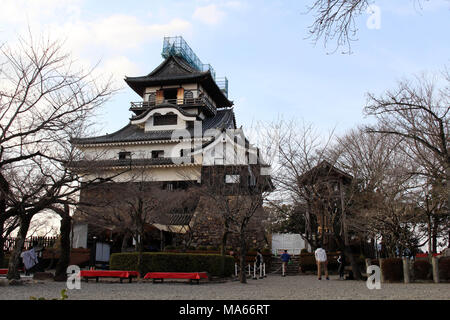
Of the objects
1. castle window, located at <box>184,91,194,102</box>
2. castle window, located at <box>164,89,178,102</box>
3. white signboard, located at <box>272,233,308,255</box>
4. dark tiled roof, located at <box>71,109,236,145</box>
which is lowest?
white signboard, located at <box>272,233,308,255</box>

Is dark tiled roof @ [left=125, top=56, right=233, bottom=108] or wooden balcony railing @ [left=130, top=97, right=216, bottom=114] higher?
dark tiled roof @ [left=125, top=56, right=233, bottom=108]

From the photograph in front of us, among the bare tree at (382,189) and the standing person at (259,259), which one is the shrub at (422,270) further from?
the standing person at (259,259)

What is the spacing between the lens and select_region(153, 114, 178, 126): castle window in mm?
38969

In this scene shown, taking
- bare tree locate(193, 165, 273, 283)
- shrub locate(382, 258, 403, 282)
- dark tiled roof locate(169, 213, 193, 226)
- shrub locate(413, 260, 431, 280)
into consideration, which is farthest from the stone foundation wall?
shrub locate(413, 260, 431, 280)

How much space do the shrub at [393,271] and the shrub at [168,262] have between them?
7310 millimetres

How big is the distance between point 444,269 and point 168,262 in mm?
11091

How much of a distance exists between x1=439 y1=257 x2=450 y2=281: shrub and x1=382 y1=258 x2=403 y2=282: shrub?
144 centimetres

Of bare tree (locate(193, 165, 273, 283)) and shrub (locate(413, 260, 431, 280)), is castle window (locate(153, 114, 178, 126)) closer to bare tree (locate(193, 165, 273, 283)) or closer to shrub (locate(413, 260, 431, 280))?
bare tree (locate(193, 165, 273, 283))

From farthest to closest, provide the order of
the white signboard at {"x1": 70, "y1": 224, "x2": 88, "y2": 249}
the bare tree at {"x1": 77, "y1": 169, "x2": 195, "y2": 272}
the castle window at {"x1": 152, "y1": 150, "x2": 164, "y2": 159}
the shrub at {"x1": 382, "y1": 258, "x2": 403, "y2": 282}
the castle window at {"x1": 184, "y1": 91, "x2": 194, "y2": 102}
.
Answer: the castle window at {"x1": 184, "y1": 91, "x2": 194, "y2": 102} → the castle window at {"x1": 152, "y1": 150, "x2": 164, "y2": 159} → the white signboard at {"x1": 70, "y1": 224, "x2": 88, "y2": 249} → the bare tree at {"x1": 77, "y1": 169, "x2": 195, "y2": 272} → the shrub at {"x1": 382, "y1": 258, "x2": 403, "y2": 282}

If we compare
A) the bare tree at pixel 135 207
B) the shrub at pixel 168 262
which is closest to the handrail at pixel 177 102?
the bare tree at pixel 135 207

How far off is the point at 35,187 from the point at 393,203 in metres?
15.0

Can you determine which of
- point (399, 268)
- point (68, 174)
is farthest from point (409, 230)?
point (68, 174)

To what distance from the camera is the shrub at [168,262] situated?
58.4ft
